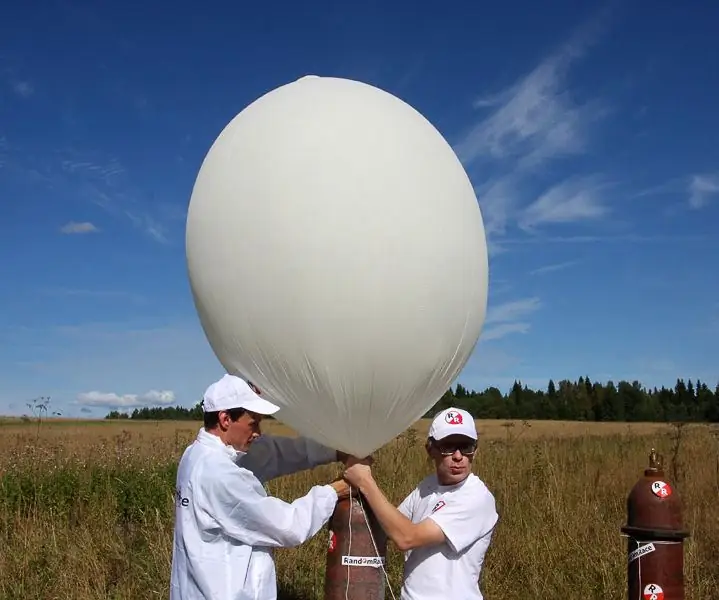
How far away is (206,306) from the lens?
2770 mm

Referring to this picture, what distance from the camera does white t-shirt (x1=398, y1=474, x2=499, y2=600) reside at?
2.58 metres

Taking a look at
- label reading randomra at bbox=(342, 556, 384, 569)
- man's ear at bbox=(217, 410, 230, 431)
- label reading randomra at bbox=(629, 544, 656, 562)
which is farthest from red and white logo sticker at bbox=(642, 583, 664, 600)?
man's ear at bbox=(217, 410, 230, 431)

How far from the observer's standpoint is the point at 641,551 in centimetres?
277

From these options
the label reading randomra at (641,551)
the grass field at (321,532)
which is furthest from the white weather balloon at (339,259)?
the grass field at (321,532)

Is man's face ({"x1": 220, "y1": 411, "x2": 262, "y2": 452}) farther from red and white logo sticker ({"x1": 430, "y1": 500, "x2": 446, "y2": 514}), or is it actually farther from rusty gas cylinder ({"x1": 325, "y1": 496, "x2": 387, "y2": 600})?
red and white logo sticker ({"x1": 430, "y1": 500, "x2": 446, "y2": 514})

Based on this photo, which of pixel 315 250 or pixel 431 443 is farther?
pixel 431 443

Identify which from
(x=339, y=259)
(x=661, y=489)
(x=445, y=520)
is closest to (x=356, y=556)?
(x=445, y=520)

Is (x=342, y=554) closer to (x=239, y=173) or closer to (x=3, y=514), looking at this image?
(x=239, y=173)

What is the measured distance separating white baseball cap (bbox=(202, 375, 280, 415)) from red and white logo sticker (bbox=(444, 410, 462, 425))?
72cm

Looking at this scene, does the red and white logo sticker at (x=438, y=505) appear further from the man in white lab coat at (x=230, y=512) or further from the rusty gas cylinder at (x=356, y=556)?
the man in white lab coat at (x=230, y=512)

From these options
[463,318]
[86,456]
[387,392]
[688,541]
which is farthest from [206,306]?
[86,456]

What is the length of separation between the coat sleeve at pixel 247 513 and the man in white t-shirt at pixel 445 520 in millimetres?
282

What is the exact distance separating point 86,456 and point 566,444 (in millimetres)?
7472

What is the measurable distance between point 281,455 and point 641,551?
1.61 m
